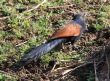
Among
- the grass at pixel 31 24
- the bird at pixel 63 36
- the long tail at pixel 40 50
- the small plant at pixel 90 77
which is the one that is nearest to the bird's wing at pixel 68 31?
the bird at pixel 63 36

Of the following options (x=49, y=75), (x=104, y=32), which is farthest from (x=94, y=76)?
(x=104, y=32)

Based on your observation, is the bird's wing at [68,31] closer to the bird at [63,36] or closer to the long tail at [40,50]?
the bird at [63,36]

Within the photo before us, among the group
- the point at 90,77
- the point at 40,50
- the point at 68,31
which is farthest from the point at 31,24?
the point at 90,77

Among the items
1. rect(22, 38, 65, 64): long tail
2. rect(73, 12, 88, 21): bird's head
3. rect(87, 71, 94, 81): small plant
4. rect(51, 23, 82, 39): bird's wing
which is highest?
rect(73, 12, 88, 21): bird's head

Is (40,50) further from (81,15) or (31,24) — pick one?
(81,15)

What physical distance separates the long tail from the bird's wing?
0.11 metres

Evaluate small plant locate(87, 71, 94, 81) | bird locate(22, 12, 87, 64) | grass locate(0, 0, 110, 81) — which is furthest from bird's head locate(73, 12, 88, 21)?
small plant locate(87, 71, 94, 81)

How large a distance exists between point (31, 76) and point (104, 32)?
1884 mm

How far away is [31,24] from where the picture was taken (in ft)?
Answer: 22.4

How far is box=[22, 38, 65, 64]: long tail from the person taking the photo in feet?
17.8

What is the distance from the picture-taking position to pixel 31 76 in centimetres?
549

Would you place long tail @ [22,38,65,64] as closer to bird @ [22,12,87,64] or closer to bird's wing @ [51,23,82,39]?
bird @ [22,12,87,64]

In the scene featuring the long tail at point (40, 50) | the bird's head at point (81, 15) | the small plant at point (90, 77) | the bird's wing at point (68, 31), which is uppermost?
the bird's head at point (81, 15)

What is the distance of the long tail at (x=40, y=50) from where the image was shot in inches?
213
